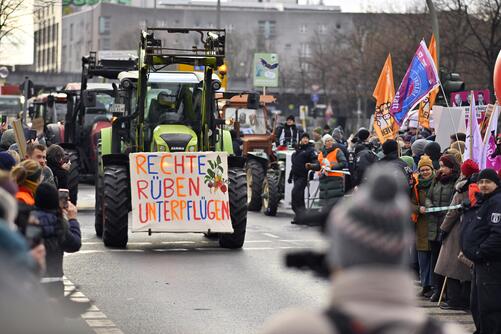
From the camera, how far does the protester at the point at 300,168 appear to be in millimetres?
25047

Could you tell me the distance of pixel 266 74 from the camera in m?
44.1

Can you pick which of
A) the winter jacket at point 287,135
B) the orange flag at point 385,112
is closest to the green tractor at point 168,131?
the orange flag at point 385,112

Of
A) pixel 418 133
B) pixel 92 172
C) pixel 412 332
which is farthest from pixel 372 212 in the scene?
pixel 92 172

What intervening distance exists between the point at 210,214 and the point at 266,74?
1001 inches

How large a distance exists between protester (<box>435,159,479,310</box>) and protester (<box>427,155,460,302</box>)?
511 mm

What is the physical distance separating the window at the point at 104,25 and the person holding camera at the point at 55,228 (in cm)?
12841

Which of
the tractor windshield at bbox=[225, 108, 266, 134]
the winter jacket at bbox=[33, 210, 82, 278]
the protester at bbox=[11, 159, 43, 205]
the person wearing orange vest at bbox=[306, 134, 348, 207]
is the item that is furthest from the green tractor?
the tractor windshield at bbox=[225, 108, 266, 134]

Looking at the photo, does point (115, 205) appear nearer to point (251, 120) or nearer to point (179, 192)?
point (179, 192)

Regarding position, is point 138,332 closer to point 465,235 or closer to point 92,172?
point 465,235

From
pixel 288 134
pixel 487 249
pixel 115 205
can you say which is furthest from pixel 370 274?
pixel 288 134

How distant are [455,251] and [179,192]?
6799mm

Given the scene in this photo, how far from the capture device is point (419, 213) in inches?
567

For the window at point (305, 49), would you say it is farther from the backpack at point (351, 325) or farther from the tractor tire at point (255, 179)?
the backpack at point (351, 325)

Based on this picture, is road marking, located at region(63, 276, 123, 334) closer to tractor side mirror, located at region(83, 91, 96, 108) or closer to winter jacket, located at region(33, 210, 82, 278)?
winter jacket, located at region(33, 210, 82, 278)
